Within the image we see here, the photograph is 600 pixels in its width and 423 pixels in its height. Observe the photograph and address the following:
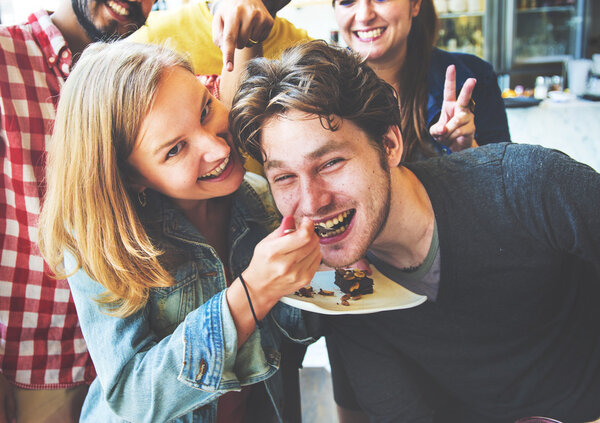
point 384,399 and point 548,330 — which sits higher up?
point 548,330

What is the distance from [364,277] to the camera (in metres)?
1.28

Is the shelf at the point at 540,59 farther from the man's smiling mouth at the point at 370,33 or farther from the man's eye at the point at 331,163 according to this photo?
the man's eye at the point at 331,163

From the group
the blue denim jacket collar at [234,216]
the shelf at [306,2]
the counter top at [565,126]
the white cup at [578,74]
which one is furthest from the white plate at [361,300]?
the shelf at [306,2]

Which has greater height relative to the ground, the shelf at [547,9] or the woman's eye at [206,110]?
the shelf at [547,9]

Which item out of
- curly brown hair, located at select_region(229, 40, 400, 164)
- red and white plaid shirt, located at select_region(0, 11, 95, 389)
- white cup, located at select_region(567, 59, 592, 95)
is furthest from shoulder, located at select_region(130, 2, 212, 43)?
white cup, located at select_region(567, 59, 592, 95)

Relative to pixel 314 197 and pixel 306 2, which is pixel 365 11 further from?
pixel 306 2

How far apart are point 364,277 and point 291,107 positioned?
48 centimetres

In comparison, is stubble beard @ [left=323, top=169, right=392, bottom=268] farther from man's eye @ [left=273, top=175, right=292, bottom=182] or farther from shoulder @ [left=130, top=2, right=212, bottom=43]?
shoulder @ [left=130, top=2, right=212, bottom=43]

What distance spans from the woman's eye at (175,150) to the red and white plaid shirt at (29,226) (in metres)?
0.51

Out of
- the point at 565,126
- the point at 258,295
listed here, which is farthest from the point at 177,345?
the point at 565,126

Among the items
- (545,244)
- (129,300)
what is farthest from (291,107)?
(545,244)

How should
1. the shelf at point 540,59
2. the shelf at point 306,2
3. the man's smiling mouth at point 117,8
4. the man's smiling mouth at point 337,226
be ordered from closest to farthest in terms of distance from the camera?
1. the man's smiling mouth at point 337,226
2. the man's smiling mouth at point 117,8
3. the shelf at point 306,2
4. the shelf at point 540,59

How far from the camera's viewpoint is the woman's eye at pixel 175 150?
1127 millimetres

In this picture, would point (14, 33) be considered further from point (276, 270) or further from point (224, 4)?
point (276, 270)
